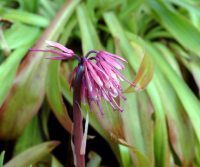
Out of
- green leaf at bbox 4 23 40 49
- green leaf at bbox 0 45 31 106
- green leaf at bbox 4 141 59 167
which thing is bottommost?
green leaf at bbox 4 141 59 167

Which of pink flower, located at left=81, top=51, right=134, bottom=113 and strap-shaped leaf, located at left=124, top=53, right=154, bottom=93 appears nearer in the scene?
pink flower, located at left=81, top=51, right=134, bottom=113

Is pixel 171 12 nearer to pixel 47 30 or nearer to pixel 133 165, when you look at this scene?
Result: pixel 47 30

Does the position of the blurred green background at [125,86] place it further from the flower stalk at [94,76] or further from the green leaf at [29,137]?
the flower stalk at [94,76]

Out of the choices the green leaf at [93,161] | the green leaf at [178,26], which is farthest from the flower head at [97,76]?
the green leaf at [178,26]

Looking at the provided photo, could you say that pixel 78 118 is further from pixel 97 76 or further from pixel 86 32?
pixel 86 32

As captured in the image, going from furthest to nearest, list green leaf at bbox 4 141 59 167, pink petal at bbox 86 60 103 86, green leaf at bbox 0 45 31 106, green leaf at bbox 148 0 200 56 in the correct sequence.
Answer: green leaf at bbox 148 0 200 56, green leaf at bbox 0 45 31 106, green leaf at bbox 4 141 59 167, pink petal at bbox 86 60 103 86

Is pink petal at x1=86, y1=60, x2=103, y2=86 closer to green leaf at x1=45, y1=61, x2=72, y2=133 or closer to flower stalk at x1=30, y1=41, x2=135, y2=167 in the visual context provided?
flower stalk at x1=30, y1=41, x2=135, y2=167

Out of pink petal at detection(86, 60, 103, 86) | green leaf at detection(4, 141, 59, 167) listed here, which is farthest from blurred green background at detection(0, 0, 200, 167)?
pink petal at detection(86, 60, 103, 86)
